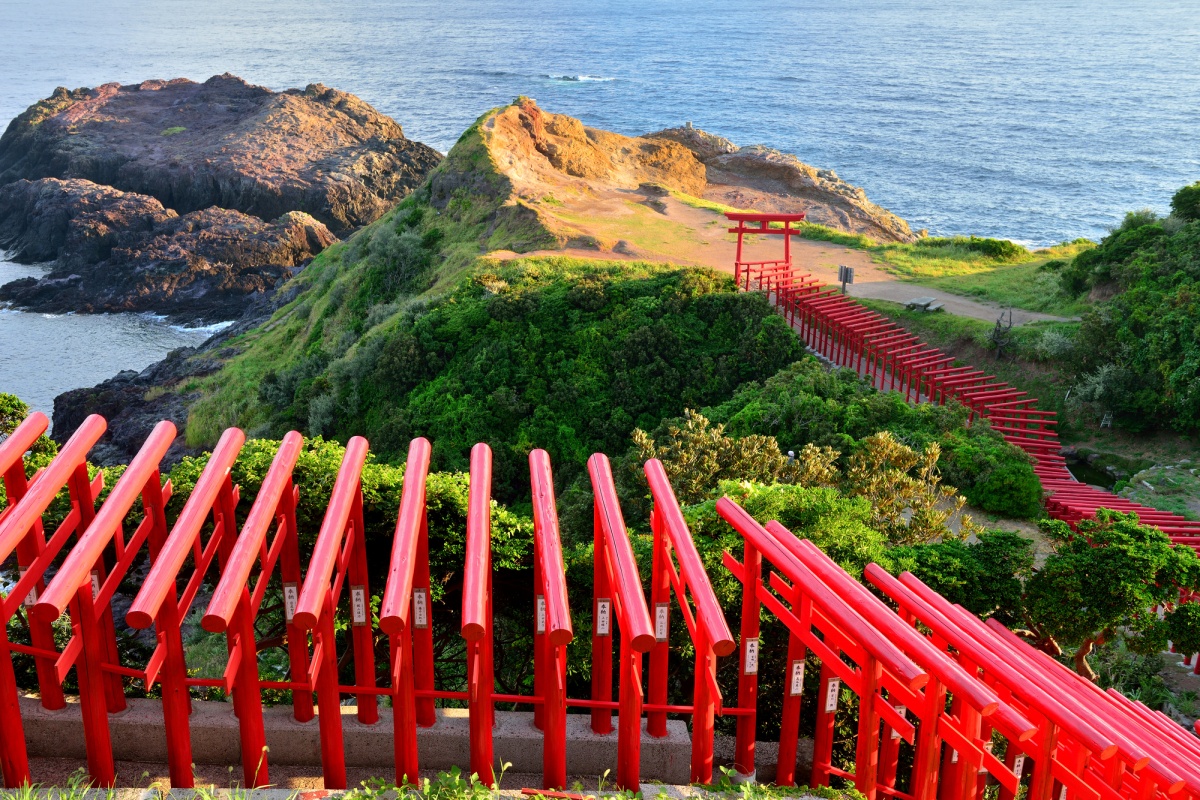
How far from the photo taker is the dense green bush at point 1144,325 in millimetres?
24922

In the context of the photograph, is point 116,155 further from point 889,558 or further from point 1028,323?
point 889,558

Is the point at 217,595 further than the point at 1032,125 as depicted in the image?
No

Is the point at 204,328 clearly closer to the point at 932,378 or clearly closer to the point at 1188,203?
the point at 932,378

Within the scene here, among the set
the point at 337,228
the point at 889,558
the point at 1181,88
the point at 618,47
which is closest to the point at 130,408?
the point at 337,228

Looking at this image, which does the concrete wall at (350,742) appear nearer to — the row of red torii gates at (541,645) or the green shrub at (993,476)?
the row of red torii gates at (541,645)

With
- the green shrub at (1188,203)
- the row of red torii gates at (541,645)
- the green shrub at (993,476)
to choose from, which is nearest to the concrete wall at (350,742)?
the row of red torii gates at (541,645)

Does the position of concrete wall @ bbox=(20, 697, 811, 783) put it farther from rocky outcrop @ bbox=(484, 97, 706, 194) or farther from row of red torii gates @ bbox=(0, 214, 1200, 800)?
rocky outcrop @ bbox=(484, 97, 706, 194)

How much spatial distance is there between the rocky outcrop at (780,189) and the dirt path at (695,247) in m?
6.97

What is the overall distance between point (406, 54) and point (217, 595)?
17572cm

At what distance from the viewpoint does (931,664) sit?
6457 mm

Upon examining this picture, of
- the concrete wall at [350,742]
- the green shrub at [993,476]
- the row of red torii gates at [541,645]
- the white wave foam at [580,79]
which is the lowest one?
the green shrub at [993,476]

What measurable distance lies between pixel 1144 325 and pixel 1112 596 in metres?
16.9

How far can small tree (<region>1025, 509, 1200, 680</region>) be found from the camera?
12484mm

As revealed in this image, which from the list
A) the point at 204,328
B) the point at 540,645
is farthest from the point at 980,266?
the point at 204,328
